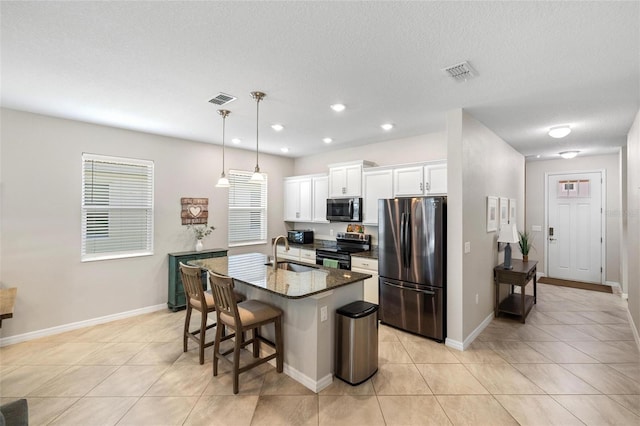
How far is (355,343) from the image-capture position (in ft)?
8.72

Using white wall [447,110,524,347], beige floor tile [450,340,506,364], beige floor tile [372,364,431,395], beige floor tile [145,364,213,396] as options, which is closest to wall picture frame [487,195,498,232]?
white wall [447,110,524,347]

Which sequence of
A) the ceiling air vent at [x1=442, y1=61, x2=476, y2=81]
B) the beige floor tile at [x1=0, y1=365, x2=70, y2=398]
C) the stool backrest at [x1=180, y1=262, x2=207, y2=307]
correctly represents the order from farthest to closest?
1. the stool backrest at [x1=180, y1=262, x2=207, y2=307]
2. the beige floor tile at [x1=0, y1=365, x2=70, y2=398]
3. the ceiling air vent at [x1=442, y1=61, x2=476, y2=81]

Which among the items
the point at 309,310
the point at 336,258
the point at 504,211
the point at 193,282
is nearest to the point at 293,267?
the point at 309,310

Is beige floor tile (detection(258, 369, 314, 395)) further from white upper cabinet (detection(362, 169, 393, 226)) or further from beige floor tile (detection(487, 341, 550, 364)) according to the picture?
white upper cabinet (detection(362, 169, 393, 226))

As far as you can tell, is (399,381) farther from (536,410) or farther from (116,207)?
(116,207)

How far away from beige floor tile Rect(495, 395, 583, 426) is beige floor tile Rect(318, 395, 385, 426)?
104 cm

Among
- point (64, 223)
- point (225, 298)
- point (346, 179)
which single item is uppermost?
point (346, 179)

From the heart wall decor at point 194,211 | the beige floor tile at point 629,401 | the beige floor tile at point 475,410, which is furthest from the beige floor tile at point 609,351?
the heart wall decor at point 194,211

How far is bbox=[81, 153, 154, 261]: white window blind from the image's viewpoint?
4.07 metres

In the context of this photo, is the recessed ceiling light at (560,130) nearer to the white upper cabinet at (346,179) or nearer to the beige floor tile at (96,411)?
the white upper cabinet at (346,179)

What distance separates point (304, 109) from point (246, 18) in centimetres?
165

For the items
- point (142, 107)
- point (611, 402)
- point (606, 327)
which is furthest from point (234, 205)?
point (606, 327)

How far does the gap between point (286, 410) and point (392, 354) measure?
1395 millimetres

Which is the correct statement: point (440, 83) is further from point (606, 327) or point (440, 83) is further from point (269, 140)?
point (606, 327)
